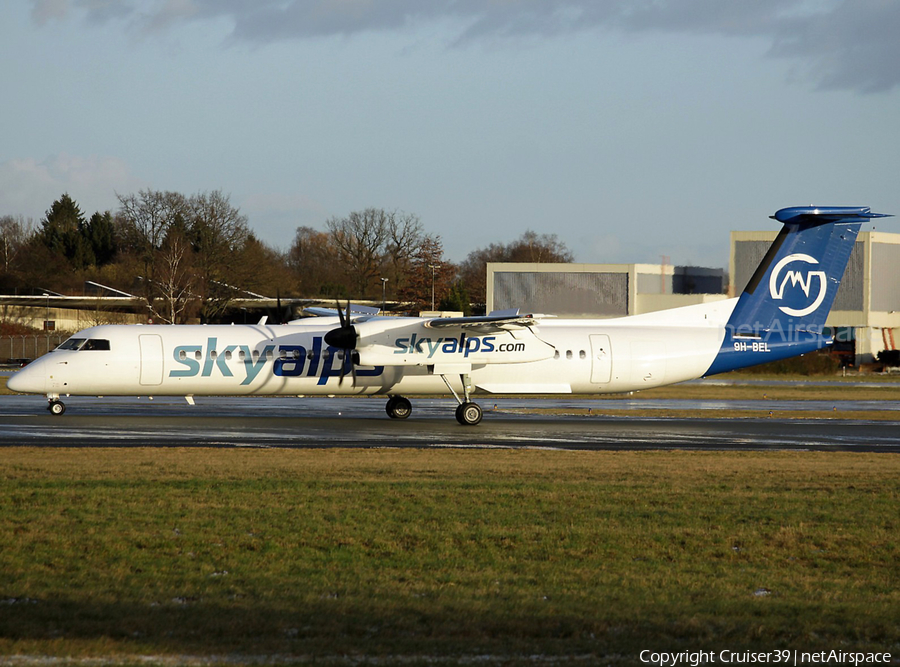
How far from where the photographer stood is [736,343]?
1083 inches

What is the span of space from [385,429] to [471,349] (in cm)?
380

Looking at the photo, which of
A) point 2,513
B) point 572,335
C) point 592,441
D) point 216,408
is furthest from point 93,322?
point 2,513

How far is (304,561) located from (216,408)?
885 inches

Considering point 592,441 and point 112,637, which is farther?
point 592,441

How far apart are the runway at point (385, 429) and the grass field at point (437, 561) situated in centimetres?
457

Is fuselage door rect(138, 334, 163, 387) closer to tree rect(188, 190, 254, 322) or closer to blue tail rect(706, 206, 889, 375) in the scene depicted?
blue tail rect(706, 206, 889, 375)

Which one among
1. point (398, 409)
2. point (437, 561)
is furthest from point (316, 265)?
point (437, 561)

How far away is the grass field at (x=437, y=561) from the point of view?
650 cm

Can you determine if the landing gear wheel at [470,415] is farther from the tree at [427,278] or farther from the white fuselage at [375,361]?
the tree at [427,278]

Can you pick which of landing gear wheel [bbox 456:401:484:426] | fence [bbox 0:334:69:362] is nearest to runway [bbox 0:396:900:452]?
landing gear wheel [bbox 456:401:484:426]

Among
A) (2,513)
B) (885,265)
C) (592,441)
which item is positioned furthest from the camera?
(885,265)

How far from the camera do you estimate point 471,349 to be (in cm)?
2611

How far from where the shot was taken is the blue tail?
2798 cm

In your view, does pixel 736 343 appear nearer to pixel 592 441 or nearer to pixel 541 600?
pixel 592 441
